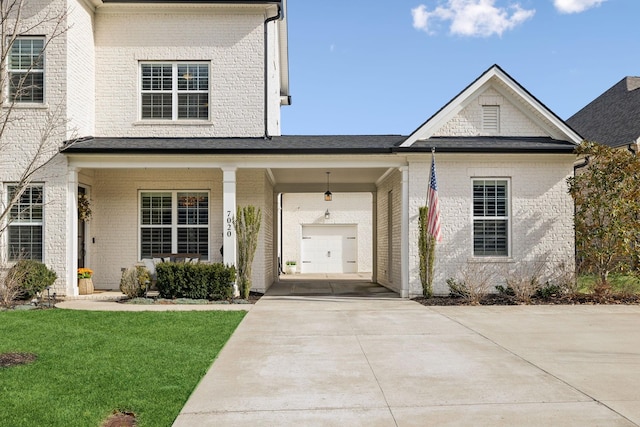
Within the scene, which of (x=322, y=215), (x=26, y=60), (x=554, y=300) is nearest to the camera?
(x=554, y=300)

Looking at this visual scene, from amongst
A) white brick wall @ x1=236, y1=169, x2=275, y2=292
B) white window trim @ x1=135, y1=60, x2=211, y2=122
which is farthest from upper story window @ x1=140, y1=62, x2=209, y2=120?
white brick wall @ x1=236, y1=169, x2=275, y2=292

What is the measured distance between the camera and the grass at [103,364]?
536cm

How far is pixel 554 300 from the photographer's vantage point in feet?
45.1

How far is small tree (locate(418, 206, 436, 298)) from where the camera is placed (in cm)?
1418

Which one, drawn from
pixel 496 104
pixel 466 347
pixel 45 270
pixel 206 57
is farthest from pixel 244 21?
pixel 466 347

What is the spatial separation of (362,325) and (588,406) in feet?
17.0

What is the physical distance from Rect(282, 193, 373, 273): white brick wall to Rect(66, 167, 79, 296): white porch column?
45.4 feet

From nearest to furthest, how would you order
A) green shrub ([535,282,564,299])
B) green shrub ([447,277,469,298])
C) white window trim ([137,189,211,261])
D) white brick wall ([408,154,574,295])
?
green shrub ([447,277,469,298])
green shrub ([535,282,564,299])
white brick wall ([408,154,574,295])
white window trim ([137,189,211,261])

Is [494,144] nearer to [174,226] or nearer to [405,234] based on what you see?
[405,234]

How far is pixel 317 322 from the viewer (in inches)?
422

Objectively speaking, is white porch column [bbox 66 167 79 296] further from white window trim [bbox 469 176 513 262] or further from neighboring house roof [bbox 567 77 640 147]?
neighboring house roof [bbox 567 77 640 147]

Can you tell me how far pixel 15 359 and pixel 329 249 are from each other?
69.8 feet

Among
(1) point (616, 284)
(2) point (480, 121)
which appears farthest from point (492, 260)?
(2) point (480, 121)

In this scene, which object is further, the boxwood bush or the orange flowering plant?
the orange flowering plant
